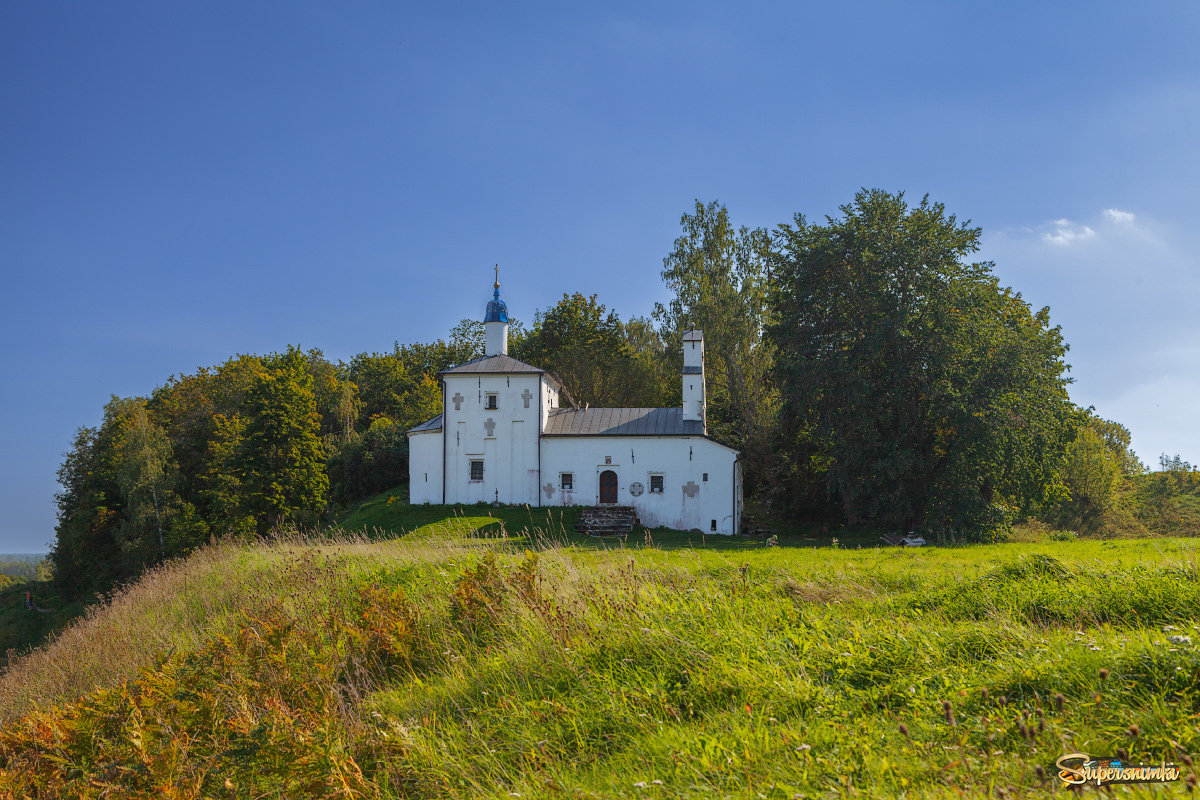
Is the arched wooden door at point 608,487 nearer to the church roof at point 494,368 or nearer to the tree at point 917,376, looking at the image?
the church roof at point 494,368

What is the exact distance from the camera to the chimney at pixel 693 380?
2972 centimetres

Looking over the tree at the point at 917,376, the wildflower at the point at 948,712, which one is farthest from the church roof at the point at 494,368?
the wildflower at the point at 948,712

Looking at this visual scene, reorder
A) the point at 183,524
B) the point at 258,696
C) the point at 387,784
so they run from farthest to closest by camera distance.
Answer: the point at 183,524 < the point at 258,696 < the point at 387,784

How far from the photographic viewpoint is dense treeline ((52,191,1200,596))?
22.7 m

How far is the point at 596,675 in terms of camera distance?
5.60 m

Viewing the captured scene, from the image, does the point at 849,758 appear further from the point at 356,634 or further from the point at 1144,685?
the point at 356,634

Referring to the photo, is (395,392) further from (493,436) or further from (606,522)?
(606,522)

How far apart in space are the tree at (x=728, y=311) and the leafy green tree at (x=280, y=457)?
21087 millimetres

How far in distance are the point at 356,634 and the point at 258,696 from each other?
3.77ft

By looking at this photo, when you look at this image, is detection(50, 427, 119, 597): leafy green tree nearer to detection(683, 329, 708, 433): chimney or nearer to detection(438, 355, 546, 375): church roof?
detection(438, 355, 546, 375): church roof

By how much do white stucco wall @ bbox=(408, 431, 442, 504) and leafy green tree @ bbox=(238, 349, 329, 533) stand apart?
7.19 metres

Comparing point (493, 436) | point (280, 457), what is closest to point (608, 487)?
point (493, 436)

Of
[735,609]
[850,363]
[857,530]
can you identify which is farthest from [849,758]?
[857,530]

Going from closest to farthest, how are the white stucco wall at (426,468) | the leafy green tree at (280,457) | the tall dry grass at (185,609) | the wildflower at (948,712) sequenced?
1. the wildflower at (948,712)
2. the tall dry grass at (185,609)
3. the white stucco wall at (426,468)
4. the leafy green tree at (280,457)
